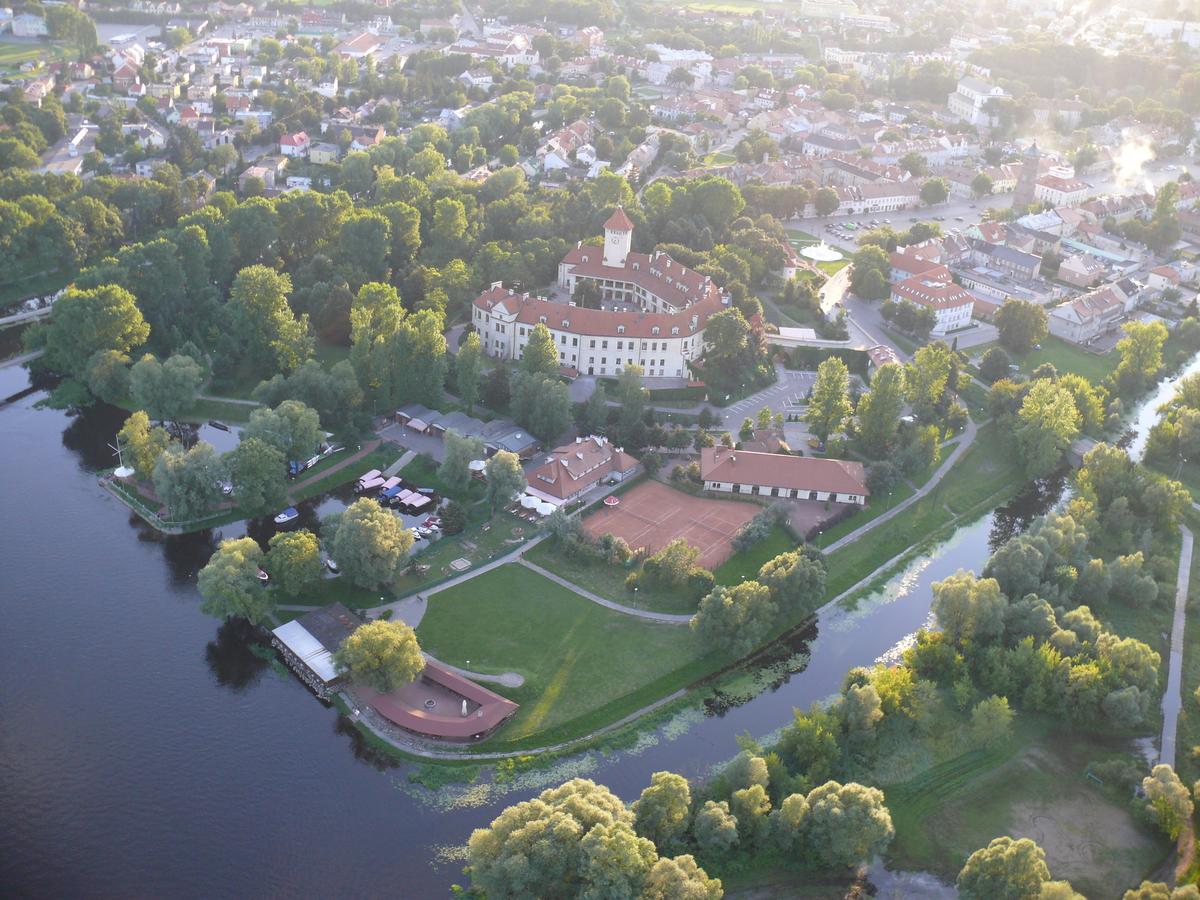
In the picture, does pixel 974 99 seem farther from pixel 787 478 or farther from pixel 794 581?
pixel 794 581

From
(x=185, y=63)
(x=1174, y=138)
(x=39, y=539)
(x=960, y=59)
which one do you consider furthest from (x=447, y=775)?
(x=960, y=59)

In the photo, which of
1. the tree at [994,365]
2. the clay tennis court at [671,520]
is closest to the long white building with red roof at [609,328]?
the clay tennis court at [671,520]

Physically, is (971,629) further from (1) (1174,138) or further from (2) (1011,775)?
(1) (1174,138)

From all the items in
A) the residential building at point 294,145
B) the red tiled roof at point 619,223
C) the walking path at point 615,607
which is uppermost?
A: the red tiled roof at point 619,223

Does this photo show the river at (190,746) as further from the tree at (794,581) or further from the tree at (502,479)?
the tree at (502,479)

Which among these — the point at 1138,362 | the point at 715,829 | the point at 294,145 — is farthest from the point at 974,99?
the point at 715,829

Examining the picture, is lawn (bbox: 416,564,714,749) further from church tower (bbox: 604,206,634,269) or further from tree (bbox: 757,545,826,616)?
church tower (bbox: 604,206,634,269)
